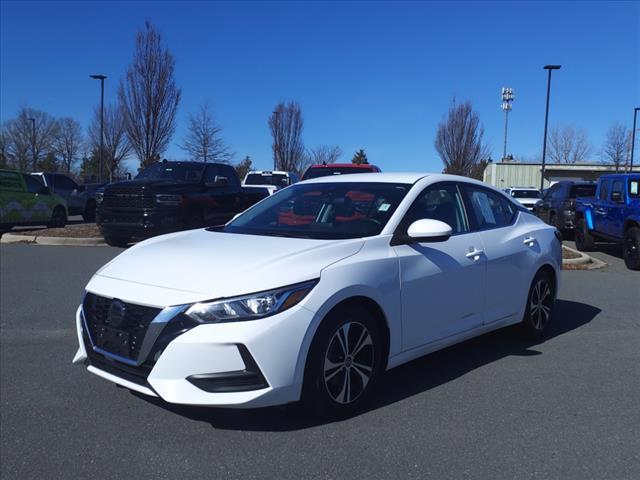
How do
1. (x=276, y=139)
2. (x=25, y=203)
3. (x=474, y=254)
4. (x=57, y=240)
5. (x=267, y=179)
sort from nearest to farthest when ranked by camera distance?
(x=474, y=254)
(x=57, y=240)
(x=25, y=203)
(x=267, y=179)
(x=276, y=139)

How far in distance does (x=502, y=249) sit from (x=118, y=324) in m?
3.28

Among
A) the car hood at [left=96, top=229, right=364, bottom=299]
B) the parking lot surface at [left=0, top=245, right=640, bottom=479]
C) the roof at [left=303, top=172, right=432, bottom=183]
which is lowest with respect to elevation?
the parking lot surface at [left=0, top=245, right=640, bottom=479]

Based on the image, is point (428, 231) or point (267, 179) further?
point (267, 179)

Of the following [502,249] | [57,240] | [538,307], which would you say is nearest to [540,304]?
[538,307]

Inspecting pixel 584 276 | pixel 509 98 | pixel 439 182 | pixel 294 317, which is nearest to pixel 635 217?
pixel 584 276

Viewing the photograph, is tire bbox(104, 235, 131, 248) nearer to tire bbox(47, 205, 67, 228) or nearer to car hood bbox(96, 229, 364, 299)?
tire bbox(47, 205, 67, 228)

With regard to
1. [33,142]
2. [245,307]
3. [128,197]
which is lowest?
[245,307]

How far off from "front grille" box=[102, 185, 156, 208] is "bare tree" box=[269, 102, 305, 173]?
22.3 m

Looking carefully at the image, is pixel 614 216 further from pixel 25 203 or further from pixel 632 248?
pixel 25 203

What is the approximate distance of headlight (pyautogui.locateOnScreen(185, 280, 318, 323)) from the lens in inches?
128

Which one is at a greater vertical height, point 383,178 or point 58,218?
point 383,178

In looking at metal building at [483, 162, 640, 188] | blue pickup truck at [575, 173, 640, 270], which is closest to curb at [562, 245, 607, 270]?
blue pickup truck at [575, 173, 640, 270]

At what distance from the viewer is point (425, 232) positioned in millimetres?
4027

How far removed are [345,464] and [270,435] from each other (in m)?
0.57
